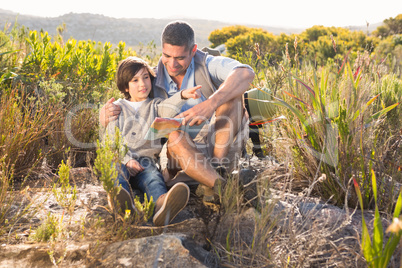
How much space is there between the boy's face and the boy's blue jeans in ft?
1.88

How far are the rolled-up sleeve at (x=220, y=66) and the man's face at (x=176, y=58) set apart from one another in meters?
0.20

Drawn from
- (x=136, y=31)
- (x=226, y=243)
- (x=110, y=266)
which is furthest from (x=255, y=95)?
(x=136, y=31)

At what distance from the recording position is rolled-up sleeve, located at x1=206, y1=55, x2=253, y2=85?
10.2 ft

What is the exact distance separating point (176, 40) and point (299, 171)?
150 centimetres

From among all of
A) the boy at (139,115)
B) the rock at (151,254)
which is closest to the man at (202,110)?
the boy at (139,115)

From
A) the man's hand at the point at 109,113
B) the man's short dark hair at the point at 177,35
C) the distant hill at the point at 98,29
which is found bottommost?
the man's hand at the point at 109,113

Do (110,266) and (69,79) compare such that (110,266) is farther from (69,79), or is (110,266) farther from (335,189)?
(69,79)

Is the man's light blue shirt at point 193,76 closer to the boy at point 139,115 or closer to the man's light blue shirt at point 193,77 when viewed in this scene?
the man's light blue shirt at point 193,77

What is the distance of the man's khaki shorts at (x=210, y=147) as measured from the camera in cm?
293

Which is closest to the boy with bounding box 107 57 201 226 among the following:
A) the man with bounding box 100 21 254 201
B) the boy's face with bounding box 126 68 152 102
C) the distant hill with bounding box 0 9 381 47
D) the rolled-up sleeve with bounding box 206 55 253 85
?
the boy's face with bounding box 126 68 152 102

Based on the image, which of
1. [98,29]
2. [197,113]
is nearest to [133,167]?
[197,113]

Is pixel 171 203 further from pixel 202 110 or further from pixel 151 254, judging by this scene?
pixel 202 110

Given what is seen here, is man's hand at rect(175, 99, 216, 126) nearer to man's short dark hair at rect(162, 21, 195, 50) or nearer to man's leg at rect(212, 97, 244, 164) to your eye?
man's leg at rect(212, 97, 244, 164)

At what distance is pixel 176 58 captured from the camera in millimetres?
3088
